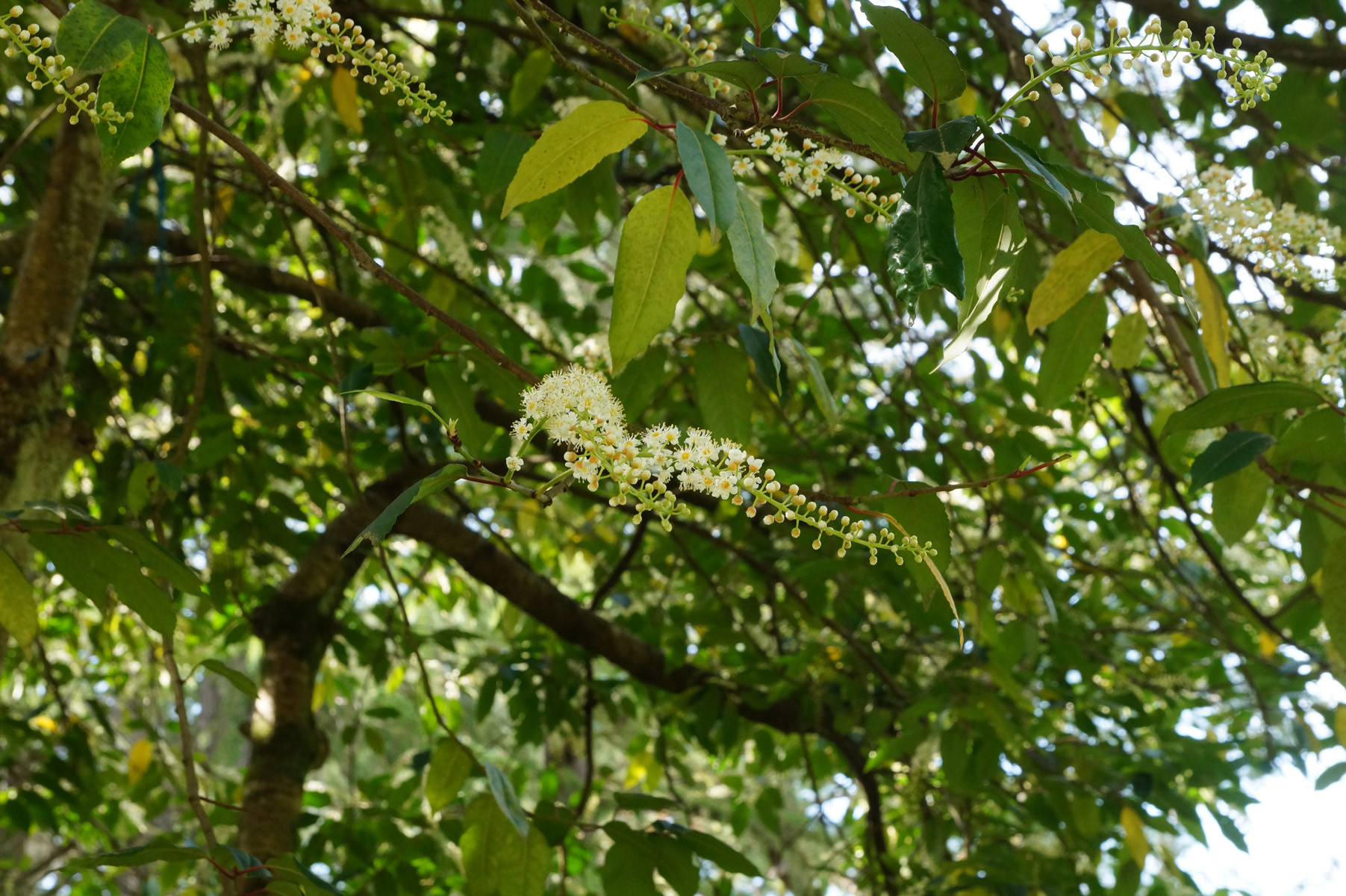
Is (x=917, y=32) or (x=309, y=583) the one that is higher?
(x=309, y=583)

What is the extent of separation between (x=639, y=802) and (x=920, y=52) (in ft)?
3.22

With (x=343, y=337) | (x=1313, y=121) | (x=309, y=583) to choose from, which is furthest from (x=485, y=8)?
(x=1313, y=121)

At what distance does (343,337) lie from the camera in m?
2.21

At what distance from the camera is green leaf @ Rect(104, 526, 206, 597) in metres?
0.97

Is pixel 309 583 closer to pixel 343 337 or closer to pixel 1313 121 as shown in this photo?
pixel 343 337

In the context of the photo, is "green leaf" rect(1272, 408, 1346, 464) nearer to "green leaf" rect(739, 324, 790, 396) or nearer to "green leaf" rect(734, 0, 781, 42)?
"green leaf" rect(739, 324, 790, 396)

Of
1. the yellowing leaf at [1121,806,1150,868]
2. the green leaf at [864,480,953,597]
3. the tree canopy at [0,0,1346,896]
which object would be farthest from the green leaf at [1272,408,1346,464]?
Answer: the yellowing leaf at [1121,806,1150,868]

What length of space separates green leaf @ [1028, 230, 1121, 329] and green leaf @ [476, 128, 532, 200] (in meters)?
0.65

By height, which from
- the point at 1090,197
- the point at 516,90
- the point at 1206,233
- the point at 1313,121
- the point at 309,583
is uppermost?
the point at 516,90

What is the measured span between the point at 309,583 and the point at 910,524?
1562 millimetres

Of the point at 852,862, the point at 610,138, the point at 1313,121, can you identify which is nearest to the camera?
the point at 610,138

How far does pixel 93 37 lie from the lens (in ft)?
2.23

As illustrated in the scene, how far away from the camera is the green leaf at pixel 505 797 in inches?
40.4

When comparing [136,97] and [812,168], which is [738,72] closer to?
[812,168]
